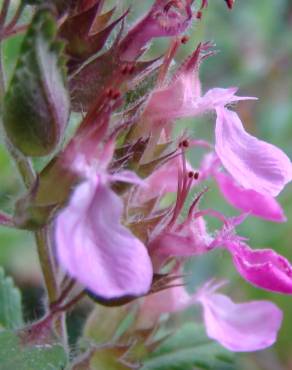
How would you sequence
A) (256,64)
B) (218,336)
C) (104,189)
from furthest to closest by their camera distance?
(256,64) < (218,336) < (104,189)

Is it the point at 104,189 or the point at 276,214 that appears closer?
the point at 104,189

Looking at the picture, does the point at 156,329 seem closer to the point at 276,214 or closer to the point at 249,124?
the point at 276,214

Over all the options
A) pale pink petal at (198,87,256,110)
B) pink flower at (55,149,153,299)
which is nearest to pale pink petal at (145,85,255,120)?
pale pink petal at (198,87,256,110)

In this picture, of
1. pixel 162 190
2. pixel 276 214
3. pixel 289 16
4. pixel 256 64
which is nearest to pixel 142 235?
pixel 162 190

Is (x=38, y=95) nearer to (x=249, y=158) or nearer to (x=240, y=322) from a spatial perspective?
(x=249, y=158)

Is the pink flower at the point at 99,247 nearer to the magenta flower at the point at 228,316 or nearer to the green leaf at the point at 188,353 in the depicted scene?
the magenta flower at the point at 228,316

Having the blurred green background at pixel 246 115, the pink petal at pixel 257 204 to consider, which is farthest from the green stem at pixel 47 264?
the pink petal at pixel 257 204

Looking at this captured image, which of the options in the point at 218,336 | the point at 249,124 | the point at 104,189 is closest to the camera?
the point at 104,189
